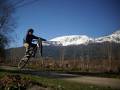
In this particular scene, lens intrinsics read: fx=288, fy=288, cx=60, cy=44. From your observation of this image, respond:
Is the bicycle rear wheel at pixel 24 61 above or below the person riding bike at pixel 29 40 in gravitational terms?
below

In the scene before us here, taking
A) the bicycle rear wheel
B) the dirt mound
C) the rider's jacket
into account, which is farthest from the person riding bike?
the dirt mound

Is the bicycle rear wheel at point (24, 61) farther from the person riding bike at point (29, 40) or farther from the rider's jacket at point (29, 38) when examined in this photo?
the rider's jacket at point (29, 38)

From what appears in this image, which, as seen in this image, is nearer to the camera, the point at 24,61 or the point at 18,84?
the point at 18,84

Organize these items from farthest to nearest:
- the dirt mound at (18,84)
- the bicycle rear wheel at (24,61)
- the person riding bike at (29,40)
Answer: the bicycle rear wheel at (24,61) < the person riding bike at (29,40) < the dirt mound at (18,84)

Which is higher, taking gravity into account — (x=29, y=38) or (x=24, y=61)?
(x=29, y=38)

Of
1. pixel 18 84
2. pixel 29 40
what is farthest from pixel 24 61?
pixel 18 84

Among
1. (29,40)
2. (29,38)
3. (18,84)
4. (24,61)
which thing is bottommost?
(18,84)

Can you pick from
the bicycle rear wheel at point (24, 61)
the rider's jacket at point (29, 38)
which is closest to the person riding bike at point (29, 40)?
the rider's jacket at point (29, 38)

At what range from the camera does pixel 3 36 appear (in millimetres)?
54906

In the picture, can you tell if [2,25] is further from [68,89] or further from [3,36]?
[68,89]

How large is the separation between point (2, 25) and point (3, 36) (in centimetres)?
210

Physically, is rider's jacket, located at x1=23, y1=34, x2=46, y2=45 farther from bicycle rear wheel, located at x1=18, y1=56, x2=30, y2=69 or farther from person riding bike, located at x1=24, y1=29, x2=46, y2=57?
bicycle rear wheel, located at x1=18, y1=56, x2=30, y2=69

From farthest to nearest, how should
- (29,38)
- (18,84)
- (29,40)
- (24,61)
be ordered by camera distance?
1. (24,61)
2. (29,40)
3. (29,38)
4. (18,84)

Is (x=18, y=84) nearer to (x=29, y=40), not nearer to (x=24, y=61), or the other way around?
(x=29, y=40)
